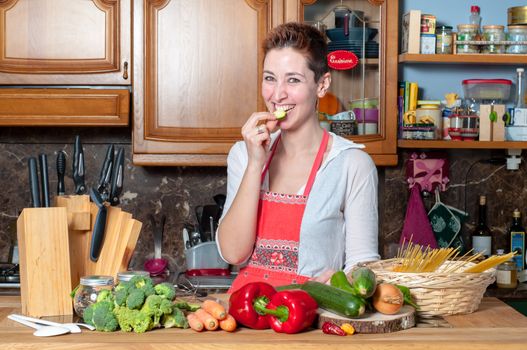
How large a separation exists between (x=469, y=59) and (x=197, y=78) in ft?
3.68

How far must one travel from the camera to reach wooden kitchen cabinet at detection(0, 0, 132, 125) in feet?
11.1

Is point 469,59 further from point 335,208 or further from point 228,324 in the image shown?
point 228,324

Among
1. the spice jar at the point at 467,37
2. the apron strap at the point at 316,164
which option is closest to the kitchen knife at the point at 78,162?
the apron strap at the point at 316,164

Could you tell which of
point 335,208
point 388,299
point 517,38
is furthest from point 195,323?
point 517,38

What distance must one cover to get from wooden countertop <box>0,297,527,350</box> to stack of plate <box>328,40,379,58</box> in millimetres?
1848

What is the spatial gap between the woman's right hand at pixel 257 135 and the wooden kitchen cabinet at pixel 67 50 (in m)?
1.29

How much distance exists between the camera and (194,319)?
1788 millimetres

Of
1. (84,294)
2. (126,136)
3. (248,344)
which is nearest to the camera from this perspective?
(248,344)

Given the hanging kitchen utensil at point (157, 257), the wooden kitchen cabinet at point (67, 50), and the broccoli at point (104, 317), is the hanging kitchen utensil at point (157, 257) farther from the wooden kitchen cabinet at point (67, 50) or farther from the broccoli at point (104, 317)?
the broccoli at point (104, 317)

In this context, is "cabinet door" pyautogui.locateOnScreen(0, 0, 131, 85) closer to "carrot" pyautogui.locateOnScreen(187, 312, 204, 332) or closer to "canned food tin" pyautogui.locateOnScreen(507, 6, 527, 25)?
"canned food tin" pyautogui.locateOnScreen(507, 6, 527, 25)

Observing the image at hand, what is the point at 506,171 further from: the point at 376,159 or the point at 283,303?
the point at 283,303

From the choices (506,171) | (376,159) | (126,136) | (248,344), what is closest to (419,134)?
(376,159)

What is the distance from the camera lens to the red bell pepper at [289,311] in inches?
68.2

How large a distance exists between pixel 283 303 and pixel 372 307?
0.22 metres
